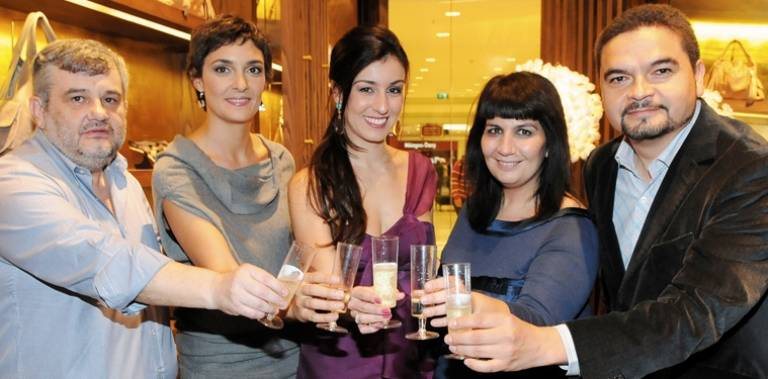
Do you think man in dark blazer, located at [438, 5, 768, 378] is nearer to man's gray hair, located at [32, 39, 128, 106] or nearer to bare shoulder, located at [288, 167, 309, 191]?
bare shoulder, located at [288, 167, 309, 191]

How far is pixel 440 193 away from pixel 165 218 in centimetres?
565

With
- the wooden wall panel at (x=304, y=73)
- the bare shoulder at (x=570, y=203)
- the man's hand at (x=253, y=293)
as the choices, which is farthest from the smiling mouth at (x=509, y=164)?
the wooden wall panel at (x=304, y=73)

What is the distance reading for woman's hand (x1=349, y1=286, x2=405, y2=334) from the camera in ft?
7.09

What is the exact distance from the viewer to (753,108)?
18.4ft

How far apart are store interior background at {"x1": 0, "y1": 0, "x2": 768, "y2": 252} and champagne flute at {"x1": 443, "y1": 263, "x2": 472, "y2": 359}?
198cm

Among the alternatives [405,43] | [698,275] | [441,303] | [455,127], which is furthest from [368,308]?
[405,43]

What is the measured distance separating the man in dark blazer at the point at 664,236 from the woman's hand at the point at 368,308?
1.67 feet

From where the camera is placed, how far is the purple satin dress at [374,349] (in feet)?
8.48

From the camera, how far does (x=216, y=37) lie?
8.95 feet

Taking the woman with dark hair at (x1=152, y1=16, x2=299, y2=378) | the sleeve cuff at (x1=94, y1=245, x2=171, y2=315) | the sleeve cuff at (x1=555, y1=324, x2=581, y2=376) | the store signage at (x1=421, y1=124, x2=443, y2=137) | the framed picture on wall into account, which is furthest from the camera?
the store signage at (x1=421, y1=124, x2=443, y2=137)

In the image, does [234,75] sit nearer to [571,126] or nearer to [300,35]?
[571,126]

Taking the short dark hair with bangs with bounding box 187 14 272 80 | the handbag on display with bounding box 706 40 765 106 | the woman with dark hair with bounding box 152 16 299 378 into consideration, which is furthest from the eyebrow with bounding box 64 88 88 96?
the handbag on display with bounding box 706 40 765 106

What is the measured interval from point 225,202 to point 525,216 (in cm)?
113

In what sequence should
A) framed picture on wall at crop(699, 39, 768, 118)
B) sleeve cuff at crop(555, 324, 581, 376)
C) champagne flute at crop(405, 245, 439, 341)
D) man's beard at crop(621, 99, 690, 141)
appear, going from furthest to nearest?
framed picture on wall at crop(699, 39, 768, 118)
man's beard at crop(621, 99, 690, 141)
champagne flute at crop(405, 245, 439, 341)
sleeve cuff at crop(555, 324, 581, 376)
